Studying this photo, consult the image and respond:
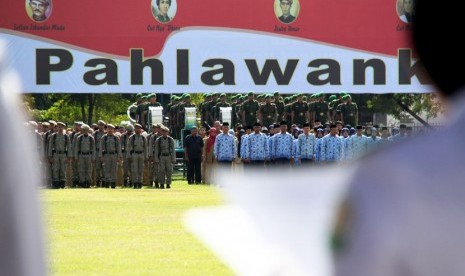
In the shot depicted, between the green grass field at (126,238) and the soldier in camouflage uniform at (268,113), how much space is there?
12.7 meters

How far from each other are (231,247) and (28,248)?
25cm

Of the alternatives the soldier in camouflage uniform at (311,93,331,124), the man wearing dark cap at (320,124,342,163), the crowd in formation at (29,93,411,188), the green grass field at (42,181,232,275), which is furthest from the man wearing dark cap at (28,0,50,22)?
the green grass field at (42,181,232,275)

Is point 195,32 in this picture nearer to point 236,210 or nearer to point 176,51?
point 176,51

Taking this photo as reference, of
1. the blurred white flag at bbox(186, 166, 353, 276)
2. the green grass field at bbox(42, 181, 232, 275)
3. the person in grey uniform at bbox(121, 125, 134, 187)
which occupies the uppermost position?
the blurred white flag at bbox(186, 166, 353, 276)

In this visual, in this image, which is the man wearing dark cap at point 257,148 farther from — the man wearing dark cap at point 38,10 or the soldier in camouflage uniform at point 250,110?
the man wearing dark cap at point 38,10

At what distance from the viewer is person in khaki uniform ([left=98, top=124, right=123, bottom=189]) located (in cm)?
3325

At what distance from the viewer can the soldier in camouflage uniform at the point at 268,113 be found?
128ft

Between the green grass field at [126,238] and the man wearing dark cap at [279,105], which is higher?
the man wearing dark cap at [279,105]

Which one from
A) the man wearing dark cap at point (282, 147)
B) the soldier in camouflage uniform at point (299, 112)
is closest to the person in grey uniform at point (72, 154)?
the man wearing dark cap at point (282, 147)

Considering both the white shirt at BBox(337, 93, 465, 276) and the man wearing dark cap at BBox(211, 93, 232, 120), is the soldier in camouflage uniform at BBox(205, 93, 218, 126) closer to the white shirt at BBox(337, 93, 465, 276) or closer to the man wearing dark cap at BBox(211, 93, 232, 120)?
the man wearing dark cap at BBox(211, 93, 232, 120)

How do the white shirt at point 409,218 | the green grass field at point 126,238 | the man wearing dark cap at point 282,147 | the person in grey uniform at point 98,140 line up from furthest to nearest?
the man wearing dark cap at point 282,147 → the person in grey uniform at point 98,140 → the green grass field at point 126,238 → the white shirt at point 409,218

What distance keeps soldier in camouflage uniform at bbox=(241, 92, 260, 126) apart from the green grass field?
12489mm

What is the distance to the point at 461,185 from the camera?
3.43 ft

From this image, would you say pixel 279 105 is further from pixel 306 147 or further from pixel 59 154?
pixel 59 154
